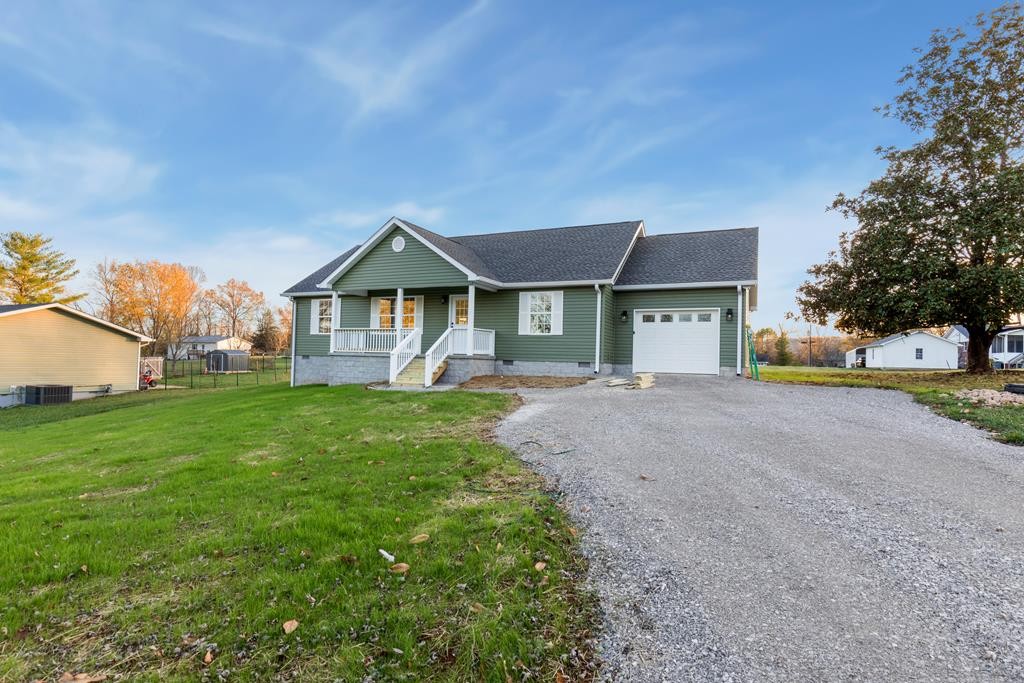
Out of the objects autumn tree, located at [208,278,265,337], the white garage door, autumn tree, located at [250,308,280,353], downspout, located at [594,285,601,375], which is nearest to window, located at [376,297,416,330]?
downspout, located at [594,285,601,375]

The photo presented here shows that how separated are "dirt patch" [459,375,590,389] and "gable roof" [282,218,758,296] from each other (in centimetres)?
309

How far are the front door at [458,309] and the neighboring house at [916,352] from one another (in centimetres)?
4188

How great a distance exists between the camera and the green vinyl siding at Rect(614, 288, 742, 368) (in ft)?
48.1

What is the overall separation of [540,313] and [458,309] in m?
3.04

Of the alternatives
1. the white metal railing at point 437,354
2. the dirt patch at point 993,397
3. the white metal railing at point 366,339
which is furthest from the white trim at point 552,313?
the dirt patch at point 993,397

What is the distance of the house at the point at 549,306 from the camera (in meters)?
14.9

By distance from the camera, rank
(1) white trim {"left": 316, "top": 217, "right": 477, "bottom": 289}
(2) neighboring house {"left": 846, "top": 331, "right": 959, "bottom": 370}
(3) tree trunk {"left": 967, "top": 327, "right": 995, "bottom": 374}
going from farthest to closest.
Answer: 1. (2) neighboring house {"left": 846, "top": 331, "right": 959, "bottom": 370}
2. (3) tree trunk {"left": 967, "top": 327, "right": 995, "bottom": 374}
3. (1) white trim {"left": 316, "top": 217, "right": 477, "bottom": 289}

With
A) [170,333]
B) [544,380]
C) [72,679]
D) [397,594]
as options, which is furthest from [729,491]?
[170,333]

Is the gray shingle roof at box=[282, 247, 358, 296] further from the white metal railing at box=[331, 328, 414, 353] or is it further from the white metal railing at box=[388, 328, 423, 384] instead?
the white metal railing at box=[388, 328, 423, 384]

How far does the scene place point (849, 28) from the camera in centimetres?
1120

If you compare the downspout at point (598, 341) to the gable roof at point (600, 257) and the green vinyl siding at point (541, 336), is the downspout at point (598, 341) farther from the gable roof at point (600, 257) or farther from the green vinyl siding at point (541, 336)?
the gable roof at point (600, 257)

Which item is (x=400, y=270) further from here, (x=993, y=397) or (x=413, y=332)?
(x=993, y=397)

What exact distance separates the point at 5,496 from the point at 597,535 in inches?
246

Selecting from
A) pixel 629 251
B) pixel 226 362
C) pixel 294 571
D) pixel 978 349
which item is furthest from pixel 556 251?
pixel 226 362
